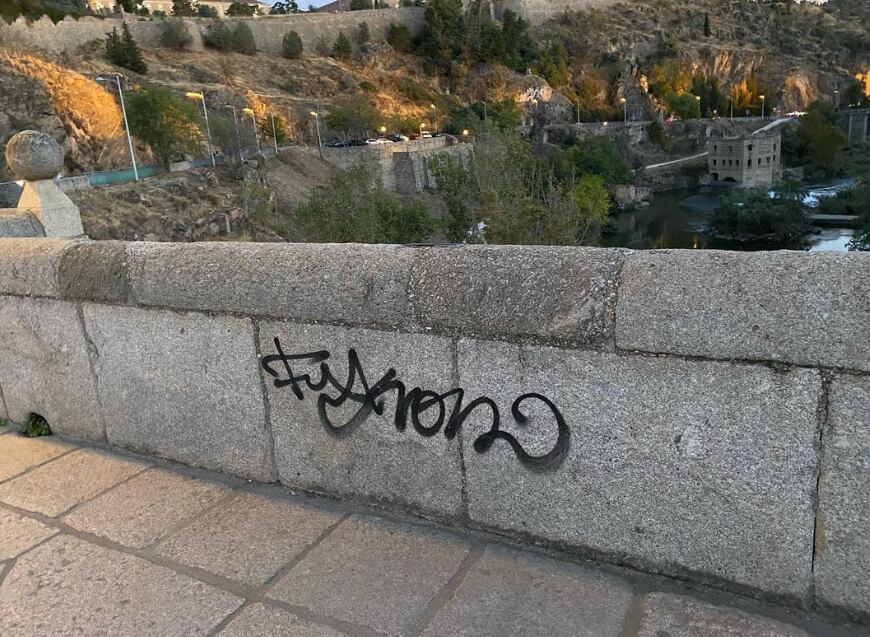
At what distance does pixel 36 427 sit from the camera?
152 inches

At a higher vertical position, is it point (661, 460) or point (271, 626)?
point (661, 460)

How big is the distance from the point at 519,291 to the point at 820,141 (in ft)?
340

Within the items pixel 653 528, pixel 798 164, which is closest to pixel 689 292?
pixel 653 528

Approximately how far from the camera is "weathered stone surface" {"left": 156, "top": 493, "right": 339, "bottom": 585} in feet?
7.93

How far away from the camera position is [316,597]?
2199 millimetres

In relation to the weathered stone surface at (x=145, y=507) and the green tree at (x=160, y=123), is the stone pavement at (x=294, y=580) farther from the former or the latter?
the green tree at (x=160, y=123)

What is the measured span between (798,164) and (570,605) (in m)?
103

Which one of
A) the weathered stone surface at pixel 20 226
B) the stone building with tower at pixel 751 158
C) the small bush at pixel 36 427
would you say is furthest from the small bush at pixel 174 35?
the small bush at pixel 36 427

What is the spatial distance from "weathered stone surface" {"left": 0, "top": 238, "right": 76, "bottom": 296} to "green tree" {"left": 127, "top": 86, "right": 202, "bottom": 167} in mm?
44437

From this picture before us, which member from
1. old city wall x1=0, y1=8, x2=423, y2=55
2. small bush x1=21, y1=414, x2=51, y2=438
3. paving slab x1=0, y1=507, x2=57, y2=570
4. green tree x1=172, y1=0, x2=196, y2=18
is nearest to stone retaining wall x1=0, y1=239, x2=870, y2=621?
paving slab x1=0, y1=507, x2=57, y2=570

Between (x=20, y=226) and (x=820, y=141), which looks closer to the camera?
(x=20, y=226)

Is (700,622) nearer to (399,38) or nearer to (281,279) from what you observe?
(281,279)

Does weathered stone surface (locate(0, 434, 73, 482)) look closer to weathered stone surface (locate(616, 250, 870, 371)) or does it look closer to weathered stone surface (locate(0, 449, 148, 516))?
weathered stone surface (locate(0, 449, 148, 516))

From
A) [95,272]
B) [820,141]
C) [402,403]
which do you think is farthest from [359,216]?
[820,141]
